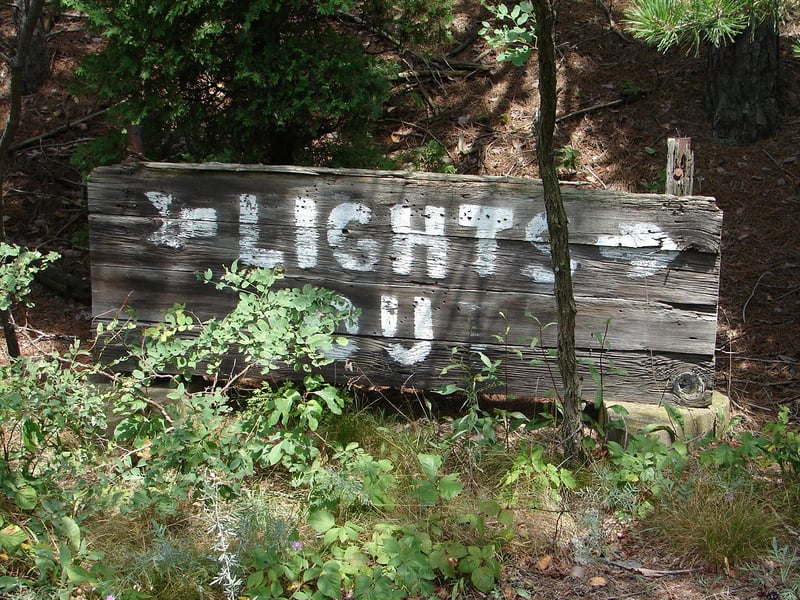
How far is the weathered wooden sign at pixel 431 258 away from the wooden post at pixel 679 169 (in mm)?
129

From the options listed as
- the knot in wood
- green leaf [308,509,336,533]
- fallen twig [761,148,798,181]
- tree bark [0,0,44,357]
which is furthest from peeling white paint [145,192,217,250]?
fallen twig [761,148,798,181]

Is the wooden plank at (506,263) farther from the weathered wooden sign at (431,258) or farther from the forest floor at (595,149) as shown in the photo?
the forest floor at (595,149)

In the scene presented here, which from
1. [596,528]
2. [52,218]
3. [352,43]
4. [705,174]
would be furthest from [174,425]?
[705,174]

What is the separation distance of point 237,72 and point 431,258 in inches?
67.7

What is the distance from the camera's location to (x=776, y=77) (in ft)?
21.0

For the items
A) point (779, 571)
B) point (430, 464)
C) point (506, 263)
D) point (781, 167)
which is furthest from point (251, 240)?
point (781, 167)

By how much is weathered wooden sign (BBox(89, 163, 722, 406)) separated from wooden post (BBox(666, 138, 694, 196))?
0.42ft

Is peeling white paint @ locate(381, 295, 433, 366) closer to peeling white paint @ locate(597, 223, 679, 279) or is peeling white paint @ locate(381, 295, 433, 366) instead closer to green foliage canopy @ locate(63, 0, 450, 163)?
peeling white paint @ locate(597, 223, 679, 279)

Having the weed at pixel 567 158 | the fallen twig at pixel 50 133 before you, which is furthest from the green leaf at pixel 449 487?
the fallen twig at pixel 50 133

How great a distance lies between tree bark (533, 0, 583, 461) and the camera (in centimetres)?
314

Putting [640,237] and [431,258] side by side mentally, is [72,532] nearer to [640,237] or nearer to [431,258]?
[431,258]

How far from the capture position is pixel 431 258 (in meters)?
4.14

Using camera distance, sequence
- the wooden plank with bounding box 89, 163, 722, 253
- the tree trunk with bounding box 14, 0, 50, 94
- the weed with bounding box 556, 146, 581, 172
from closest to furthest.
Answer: the wooden plank with bounding box 89, 163, 722, 253 → the weed with bounding box 556, 146, 581, 172 → the tree trunk with bounding box 14, 0, 50, 94

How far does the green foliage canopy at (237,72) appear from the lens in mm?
4711
